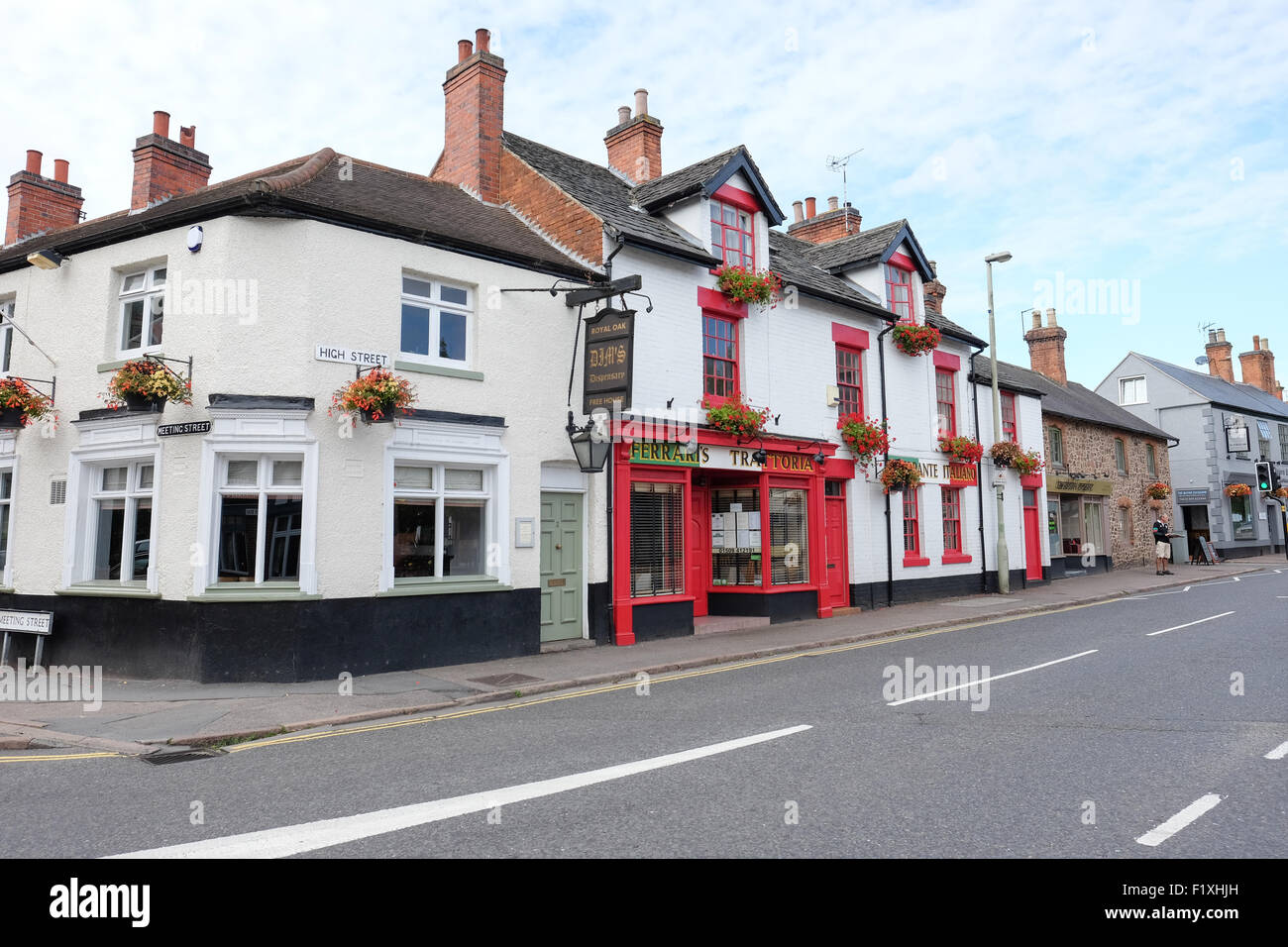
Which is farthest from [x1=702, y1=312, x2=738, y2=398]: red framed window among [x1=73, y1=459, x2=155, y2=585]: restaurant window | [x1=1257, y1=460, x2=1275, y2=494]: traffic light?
[x1=1257, y1=460, x2=1275, y2=494]: traffic light

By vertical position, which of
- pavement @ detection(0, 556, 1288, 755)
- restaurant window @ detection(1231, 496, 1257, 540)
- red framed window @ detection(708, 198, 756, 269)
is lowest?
pavement @ detection(0, 556, 1288, 755)

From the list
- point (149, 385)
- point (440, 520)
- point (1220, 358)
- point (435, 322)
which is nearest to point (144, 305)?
point (149, 385)

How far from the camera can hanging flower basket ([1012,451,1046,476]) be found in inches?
931

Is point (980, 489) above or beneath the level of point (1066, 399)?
beneath

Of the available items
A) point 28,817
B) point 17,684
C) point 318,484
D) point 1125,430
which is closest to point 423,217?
point 318,484

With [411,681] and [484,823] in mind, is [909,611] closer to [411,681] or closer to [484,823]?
[411,681]

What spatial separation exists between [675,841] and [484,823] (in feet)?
3.99

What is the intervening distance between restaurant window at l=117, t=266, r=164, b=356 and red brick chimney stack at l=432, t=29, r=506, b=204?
6539mm

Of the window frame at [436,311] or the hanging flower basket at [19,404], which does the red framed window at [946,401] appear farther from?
the hanging flower basket at [19,404]

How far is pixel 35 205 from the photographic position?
17.1 m

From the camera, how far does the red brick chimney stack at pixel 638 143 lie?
1950 centimetres

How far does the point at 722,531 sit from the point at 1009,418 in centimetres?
1267

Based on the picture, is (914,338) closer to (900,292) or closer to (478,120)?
(900,292)

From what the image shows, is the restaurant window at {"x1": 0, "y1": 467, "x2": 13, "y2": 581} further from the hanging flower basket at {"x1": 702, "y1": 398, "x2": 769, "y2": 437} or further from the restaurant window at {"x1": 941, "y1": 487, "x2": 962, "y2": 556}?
the restaurant window at {"x1": 941, "y1": 487, "x2": 962, "y2": 556}
